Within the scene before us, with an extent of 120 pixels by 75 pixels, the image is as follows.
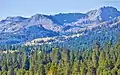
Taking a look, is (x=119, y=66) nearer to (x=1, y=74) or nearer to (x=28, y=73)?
Answer: (x=28, y=73)

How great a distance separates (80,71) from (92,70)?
19.3ft

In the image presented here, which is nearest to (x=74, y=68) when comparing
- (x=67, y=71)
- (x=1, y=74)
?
(x=67, y=71)

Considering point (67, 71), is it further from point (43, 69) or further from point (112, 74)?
point (112, 74)

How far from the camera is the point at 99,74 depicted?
527 ft

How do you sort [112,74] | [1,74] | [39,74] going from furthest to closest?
[1,74] < [39,74] < [112,74]

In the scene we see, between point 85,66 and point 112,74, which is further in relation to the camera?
point 85,66

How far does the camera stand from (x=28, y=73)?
17325cm

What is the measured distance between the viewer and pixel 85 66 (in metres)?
167

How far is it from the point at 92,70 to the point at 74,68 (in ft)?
25.9

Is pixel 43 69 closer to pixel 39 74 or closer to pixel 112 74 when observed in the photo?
pixel 39 74

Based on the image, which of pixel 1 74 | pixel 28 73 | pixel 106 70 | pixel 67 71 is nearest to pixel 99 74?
pixel 106 70

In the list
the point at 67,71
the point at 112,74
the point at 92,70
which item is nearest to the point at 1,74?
the point at 67,71

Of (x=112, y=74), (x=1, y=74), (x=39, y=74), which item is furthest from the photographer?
(x=1, y=74)

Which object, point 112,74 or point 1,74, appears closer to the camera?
point 112,74
